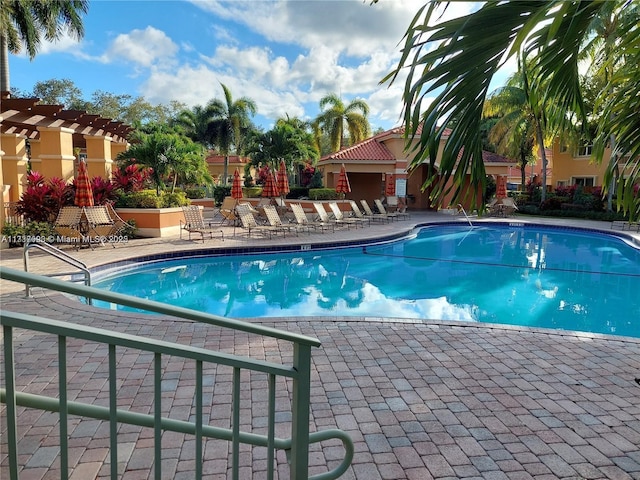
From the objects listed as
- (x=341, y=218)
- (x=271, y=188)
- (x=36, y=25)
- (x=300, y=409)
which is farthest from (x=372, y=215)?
(x=36, y=25)

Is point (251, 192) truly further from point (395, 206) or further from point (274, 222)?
point (274, 222)

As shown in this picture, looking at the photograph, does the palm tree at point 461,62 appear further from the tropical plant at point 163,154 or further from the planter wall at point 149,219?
the tropical plant at point 163,154

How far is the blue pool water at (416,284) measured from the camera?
8219 mm

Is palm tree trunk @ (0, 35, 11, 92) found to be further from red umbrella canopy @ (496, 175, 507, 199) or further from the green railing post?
red umbrella canopy @ (496, 175, 507, 199)

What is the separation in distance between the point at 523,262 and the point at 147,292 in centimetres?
1053

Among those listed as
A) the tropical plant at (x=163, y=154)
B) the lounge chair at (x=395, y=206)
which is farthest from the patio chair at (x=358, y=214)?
the tropical plant at (x=163, y=154)

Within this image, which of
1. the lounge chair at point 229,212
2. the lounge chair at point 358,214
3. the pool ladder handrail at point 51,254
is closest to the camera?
the pool ladder handrail at point 51,254

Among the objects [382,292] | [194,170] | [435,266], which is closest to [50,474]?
[382,292]

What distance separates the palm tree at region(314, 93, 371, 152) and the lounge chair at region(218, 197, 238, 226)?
14.4 metres

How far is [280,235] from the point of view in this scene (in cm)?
1504

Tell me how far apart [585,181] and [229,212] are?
2455 cm

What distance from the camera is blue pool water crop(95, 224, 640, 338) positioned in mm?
8219

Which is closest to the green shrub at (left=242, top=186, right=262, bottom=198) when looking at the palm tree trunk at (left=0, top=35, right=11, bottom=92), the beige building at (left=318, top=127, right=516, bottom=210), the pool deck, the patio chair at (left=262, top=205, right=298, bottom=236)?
the beige building at (left=318, top=127, right=516, bottom=210)

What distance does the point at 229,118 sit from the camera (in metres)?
32.9
